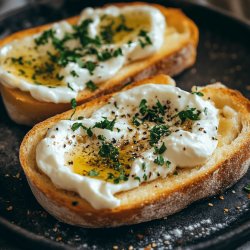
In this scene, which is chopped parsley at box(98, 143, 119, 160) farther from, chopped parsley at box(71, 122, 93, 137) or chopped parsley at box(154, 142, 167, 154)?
chopped parsley at box(154, 142, 167, 154)

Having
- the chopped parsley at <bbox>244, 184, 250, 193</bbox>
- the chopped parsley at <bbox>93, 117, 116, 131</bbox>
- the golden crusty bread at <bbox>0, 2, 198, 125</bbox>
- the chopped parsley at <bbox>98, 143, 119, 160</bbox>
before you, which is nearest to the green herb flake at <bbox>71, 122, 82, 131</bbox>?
the chopped parsley at <bbox>93, 117, 116, 131</bbox>

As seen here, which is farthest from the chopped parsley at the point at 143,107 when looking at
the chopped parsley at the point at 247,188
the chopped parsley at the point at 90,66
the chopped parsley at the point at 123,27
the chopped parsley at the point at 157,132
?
the chopped parsley at the point at 123,27

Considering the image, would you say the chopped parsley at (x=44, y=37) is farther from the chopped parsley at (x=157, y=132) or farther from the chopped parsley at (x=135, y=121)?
the chopped parsley at (x=157, y=132)

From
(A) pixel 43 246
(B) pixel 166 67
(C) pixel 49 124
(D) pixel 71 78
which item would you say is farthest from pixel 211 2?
(A) pixel 43 246

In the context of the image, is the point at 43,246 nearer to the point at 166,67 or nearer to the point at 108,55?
the point at 108,55

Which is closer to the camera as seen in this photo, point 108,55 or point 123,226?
point 123,226

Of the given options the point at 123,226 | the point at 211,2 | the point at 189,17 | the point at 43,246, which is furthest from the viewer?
the point at 211,2
